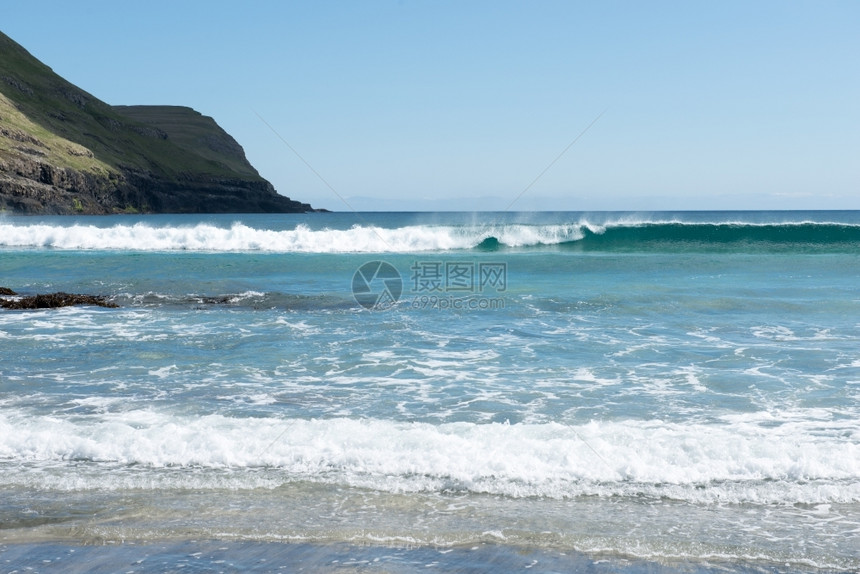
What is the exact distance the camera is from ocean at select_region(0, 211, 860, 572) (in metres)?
4.49

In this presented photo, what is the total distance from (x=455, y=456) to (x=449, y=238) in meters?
32.1

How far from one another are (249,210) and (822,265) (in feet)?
423

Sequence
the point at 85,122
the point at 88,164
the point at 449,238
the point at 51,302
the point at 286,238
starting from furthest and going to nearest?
the point at 85,122, the point at 88,164, the point at 449,238, the point at 286,238, the point at 51,302

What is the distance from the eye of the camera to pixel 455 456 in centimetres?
595

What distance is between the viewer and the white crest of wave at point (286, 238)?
35.1 metres

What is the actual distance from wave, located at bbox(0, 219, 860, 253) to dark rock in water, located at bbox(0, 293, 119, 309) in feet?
59.0

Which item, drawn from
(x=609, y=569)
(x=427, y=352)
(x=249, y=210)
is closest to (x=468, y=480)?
(x=609, y=569)

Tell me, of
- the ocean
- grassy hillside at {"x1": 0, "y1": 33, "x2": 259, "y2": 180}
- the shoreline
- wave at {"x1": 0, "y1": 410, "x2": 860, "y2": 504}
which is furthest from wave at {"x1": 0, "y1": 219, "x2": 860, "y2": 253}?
grassy hillside at {"x1": 0, "y1": 33, "x2": 259, "y2": 180}

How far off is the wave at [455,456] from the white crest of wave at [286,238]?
27.3 meters

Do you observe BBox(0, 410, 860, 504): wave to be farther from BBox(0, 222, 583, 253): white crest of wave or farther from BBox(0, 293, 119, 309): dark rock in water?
BBox(0, 222, 583, 253): white crest of wave

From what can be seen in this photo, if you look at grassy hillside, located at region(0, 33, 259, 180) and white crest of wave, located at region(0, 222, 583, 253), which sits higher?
grassy hillside, located at region(0, 33, 259, 180)

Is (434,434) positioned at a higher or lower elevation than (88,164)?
lower

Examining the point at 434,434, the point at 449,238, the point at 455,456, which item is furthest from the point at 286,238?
the point at 455,456

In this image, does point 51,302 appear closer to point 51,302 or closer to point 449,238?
point 51,302
